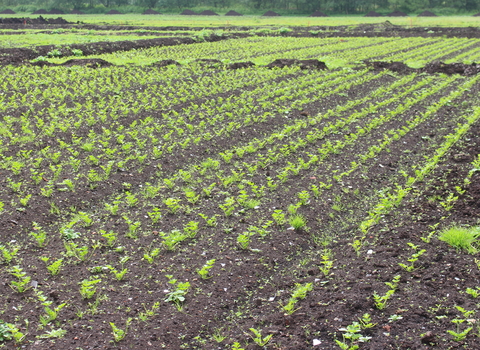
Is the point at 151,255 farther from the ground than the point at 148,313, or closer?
farther from the ground

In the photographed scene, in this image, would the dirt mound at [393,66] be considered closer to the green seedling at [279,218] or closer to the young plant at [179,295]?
the green seedling at [279,218]

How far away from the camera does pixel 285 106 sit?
535 inches

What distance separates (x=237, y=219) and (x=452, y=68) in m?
16.0

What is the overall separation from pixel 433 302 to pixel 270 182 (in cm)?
346

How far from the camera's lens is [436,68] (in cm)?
1947

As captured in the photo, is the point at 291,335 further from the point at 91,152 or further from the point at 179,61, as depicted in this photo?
the point at 179,61

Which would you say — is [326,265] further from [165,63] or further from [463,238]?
[165,63]

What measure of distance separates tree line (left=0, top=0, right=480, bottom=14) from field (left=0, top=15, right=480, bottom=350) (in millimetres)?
67833

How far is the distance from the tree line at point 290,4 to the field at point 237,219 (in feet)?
223

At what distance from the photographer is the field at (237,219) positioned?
466 cm

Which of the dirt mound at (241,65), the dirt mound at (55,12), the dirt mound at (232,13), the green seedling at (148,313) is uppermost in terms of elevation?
the dirt mound at (55,12)

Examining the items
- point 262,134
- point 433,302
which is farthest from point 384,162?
point 433,302

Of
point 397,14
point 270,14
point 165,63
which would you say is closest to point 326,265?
point 165,63


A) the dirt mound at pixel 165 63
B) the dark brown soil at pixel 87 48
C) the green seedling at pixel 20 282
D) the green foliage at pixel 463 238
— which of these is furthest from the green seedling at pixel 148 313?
the dark brown soil at pixel 87 48
